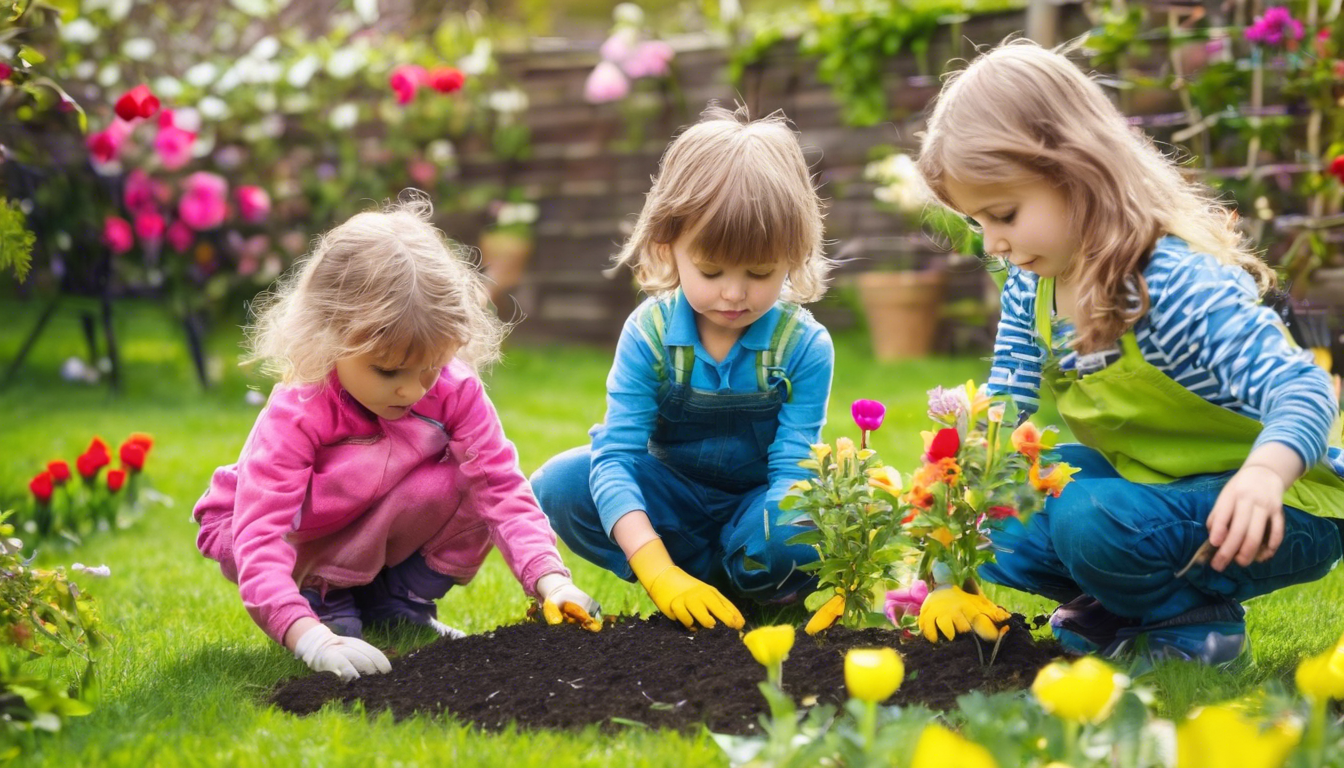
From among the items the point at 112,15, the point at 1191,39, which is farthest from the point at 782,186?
the point at 112,15

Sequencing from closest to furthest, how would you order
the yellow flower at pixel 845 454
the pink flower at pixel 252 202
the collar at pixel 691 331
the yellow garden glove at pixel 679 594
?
1. the yellow flower at pixel 845 454
2. the yellow garden glove at pixel 679 594
3. the collar at pixel 691 331
4. the pink flower at pixel 252 202

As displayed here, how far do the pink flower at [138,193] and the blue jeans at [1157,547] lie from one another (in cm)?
495

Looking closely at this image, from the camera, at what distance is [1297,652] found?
2.19 metres

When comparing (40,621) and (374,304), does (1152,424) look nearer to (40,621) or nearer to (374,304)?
(374,304)

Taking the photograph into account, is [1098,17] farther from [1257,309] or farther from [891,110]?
[1257,309]

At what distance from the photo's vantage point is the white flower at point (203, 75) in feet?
21.3

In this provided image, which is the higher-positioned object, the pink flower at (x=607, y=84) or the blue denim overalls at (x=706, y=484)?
the pink flower at (x=607, y=84)

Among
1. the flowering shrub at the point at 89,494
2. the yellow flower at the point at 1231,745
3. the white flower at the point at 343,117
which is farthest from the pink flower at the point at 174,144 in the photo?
the yellow flower at the point at 1231,745

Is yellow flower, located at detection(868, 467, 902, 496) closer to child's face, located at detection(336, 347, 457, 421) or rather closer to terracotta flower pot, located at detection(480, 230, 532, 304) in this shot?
child's face, located at detection(336, 347, 457, 421)

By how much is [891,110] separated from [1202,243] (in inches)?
166

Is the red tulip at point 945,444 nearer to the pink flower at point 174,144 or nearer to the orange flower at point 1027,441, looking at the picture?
the orange flower at point 1027,441

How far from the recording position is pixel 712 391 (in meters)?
2.53

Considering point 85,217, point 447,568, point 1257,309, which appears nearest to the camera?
point 1257,309

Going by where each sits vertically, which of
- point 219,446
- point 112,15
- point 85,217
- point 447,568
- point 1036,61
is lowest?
point 219,446
